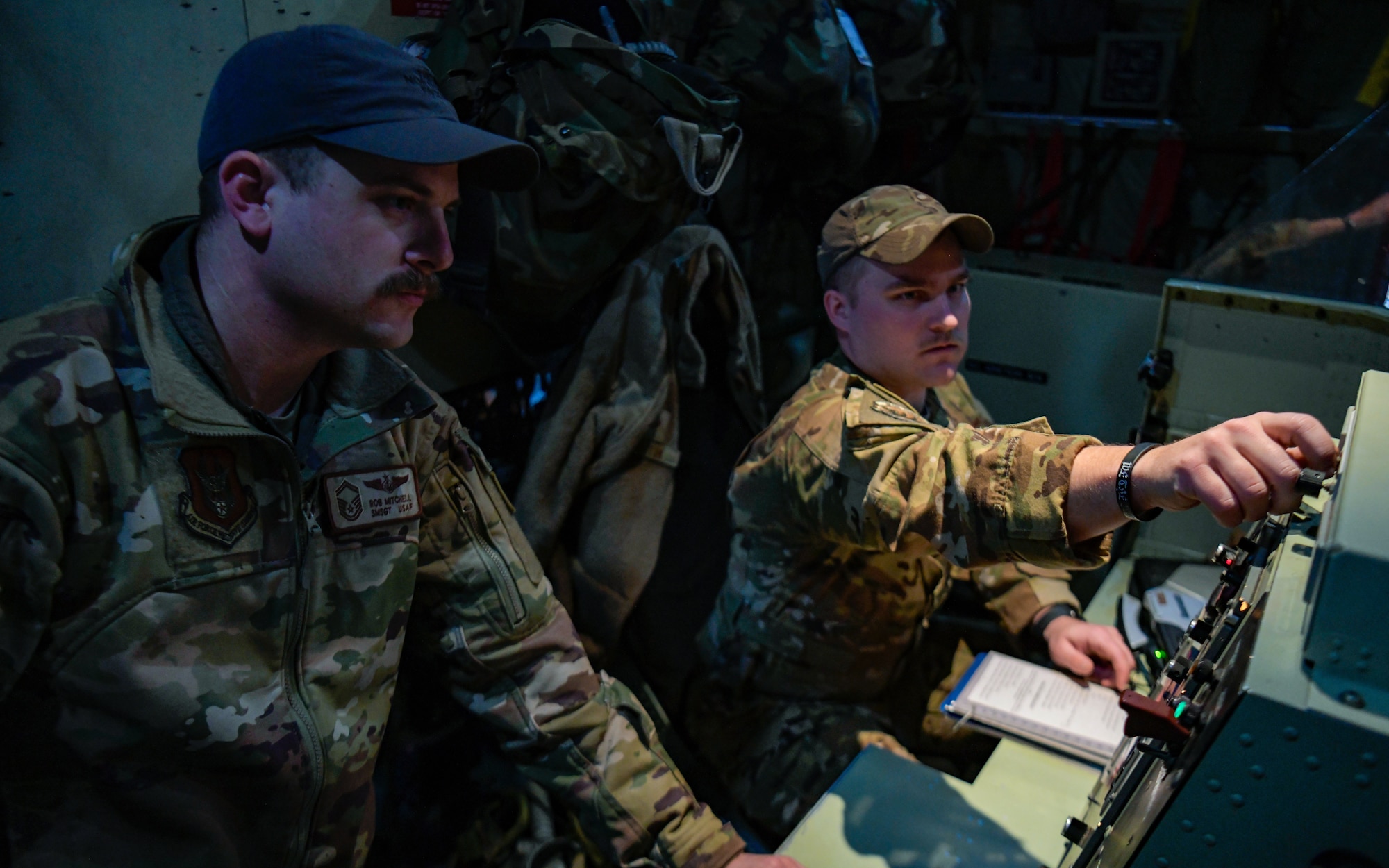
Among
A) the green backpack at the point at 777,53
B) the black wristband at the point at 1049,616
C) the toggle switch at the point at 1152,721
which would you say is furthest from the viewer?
the green backpack at the point at 777,53

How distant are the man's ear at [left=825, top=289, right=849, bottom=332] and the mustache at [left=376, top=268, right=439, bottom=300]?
0.79m

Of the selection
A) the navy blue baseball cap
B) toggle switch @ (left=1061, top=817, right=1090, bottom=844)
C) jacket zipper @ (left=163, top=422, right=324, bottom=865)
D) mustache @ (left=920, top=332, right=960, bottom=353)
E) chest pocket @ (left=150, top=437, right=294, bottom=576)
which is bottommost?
toggle switch @ (left=1061, top=817, right=1090, bottom=844)

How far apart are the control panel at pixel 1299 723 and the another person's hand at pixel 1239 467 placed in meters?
0.03

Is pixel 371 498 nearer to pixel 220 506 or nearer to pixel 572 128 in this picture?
pixel 220 506

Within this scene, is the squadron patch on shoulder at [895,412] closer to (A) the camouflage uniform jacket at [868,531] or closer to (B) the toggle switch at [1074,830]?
(A) the camouflage uniform jacket at [868,531]

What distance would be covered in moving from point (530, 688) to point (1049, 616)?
3.52 feet

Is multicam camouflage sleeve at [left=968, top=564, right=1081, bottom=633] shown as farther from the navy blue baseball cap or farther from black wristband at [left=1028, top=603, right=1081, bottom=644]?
the navy blue baseball cap

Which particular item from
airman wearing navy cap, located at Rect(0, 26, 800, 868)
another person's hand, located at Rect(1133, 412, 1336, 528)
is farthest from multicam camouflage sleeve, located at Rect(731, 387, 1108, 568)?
airman wearing navy cap, located at Rect(0, 26, 800, 868)

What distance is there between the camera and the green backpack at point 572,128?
1.80 metres

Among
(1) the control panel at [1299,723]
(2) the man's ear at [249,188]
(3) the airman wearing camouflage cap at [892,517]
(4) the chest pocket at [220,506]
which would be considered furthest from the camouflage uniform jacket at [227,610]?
(1) the control panel at [1299,723]

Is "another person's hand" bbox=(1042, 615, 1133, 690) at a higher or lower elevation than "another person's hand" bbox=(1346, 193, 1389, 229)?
lower

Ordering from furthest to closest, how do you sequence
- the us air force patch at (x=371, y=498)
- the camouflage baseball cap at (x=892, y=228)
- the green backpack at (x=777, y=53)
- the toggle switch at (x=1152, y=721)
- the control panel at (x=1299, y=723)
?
the green backpack at (x=777, y=53) → the camouflage baseball cap at (x=892, y=228) → the us air force patch at (x=371, y=498) → the toggle switch at (x=1152, y=721) → the control panel at (x=1299, y=723)

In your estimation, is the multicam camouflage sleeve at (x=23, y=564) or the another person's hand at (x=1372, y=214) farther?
the another person's hand at (x=1372, y=214)

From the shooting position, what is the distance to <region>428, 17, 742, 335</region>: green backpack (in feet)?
5.91
